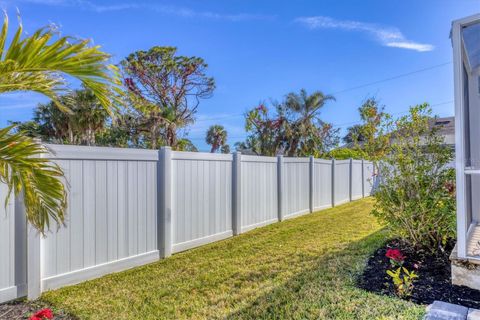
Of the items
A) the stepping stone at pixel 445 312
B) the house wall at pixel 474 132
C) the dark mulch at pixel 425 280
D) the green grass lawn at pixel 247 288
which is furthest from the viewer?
the house wall at pixel 474 132

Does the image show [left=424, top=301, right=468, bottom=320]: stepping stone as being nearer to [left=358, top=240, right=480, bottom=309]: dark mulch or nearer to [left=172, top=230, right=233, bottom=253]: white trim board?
[left=358, top=240, right=480, bottom=309]: dark mulch

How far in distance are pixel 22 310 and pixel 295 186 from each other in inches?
250

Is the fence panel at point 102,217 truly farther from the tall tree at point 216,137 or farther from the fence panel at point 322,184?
the tall tree at point 216,137

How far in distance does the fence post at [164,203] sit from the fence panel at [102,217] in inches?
3.5

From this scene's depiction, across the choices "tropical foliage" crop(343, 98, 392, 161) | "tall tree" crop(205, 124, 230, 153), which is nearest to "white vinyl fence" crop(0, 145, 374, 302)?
"tropical foliage" crop(343, 98, 392, 161)

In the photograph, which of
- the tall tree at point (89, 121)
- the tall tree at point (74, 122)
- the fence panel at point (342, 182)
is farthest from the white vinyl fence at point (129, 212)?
the tall tree at point (89, 121)

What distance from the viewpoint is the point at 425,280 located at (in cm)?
337

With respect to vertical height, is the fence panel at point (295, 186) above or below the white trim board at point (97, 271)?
above

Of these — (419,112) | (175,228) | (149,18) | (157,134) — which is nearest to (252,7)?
(149,18)

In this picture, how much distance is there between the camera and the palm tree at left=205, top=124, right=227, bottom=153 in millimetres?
24234

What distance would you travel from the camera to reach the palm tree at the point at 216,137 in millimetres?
24234

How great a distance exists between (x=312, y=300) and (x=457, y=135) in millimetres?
2263

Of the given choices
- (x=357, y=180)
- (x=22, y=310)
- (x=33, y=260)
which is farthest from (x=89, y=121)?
(x=22, y=310)

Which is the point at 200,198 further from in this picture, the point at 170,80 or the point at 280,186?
the point at 170,80
